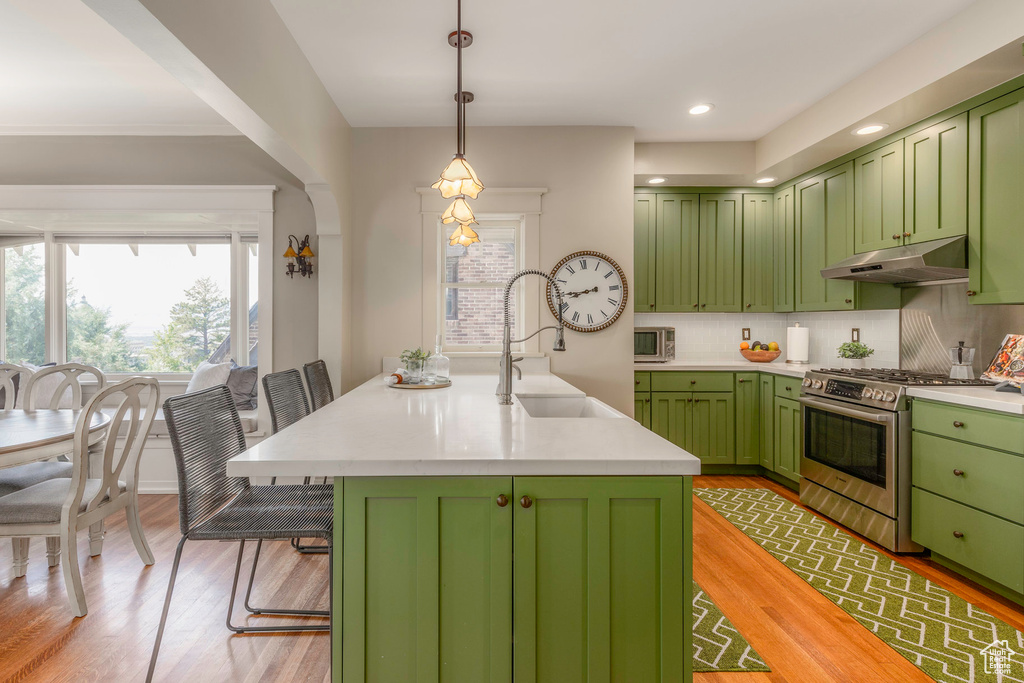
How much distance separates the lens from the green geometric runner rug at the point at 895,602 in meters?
1.86

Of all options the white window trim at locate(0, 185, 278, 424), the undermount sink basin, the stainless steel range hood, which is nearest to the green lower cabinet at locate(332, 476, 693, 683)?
the undermount sink basin

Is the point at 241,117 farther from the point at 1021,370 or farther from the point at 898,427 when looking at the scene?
the point at 1021,370

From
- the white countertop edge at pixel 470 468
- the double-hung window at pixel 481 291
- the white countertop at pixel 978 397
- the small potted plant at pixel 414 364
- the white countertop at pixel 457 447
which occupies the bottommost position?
the white countertop edge at pixel 470 468

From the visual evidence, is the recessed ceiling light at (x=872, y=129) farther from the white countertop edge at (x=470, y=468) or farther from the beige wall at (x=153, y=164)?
the beige wall at (x=153, y=164)

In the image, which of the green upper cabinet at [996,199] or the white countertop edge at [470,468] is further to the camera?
the green upper cabinet at [996,199]

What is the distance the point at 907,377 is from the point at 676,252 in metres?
1.89

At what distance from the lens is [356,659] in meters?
1.33

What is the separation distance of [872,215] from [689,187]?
1406 millimetres

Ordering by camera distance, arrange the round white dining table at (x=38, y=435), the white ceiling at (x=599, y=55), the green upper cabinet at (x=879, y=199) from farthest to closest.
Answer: the green upper cabinet at (x=879, y=199) → the white ceiling at (x=599, y=55) → the round white dining table at (x=38, y=435)

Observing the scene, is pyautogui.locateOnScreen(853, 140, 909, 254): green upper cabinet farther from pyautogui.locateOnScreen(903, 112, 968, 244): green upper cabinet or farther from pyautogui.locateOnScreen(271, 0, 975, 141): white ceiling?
pyautogui.locateOnScreen(271, 0, 975, 141): white ceiling

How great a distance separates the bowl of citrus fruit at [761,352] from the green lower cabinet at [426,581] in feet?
11.9

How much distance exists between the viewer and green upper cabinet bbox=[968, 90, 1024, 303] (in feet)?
7.97

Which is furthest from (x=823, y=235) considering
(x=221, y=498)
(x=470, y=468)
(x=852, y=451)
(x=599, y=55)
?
(x=221, y=498)

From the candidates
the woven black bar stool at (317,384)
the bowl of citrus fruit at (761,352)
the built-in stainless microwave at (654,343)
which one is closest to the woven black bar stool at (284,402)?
the woven black bar stool at (317,384)
